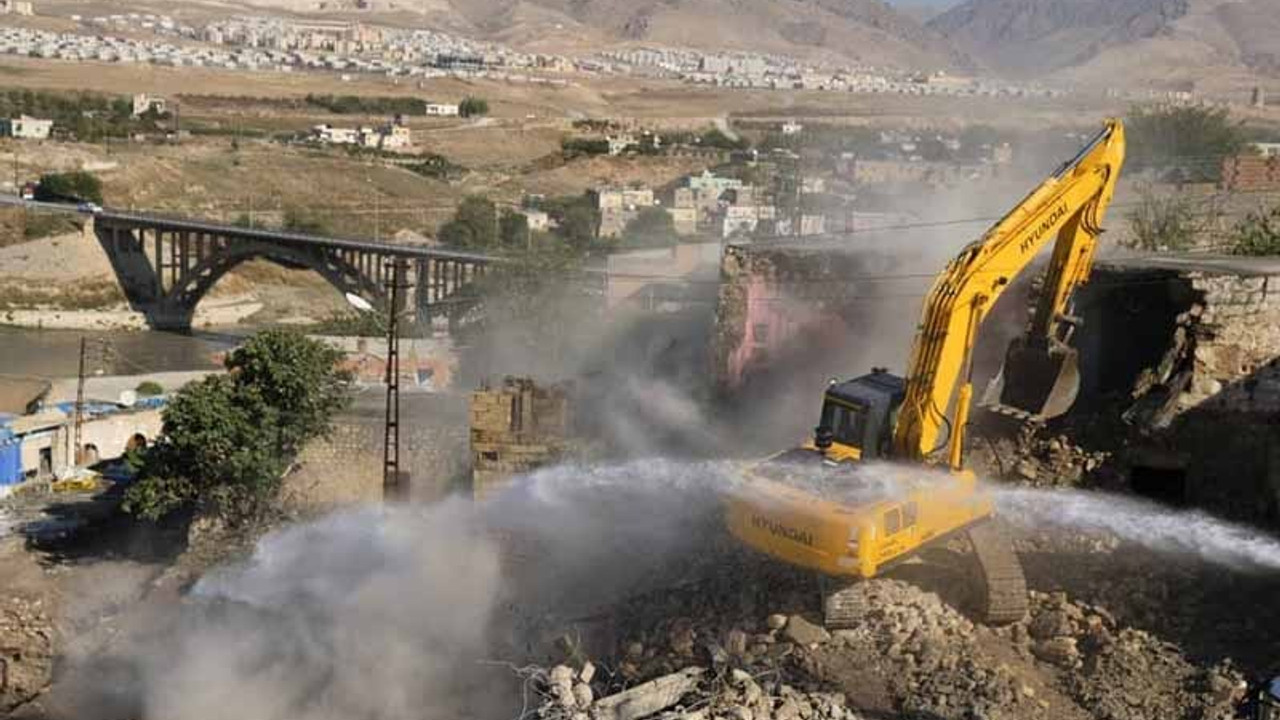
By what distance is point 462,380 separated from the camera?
31.7 meters

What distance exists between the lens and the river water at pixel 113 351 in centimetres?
4450

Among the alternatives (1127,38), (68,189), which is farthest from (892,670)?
(1127,38)

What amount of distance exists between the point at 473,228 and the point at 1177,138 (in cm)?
3657

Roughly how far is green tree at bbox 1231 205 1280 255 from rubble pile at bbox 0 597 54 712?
15.1 m

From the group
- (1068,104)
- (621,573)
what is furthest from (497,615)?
(1068,104)

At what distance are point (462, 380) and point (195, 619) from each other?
15.6 meters

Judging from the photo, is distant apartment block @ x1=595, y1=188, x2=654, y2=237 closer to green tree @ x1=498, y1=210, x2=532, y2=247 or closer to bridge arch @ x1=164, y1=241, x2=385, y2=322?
green tree @ x1=498, y1=210, x2=532, y2=247

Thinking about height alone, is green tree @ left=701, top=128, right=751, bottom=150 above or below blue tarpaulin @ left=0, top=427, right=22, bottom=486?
above

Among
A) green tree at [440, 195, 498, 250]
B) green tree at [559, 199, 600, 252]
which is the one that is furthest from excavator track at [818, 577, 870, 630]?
Result: green tree at [440, 195, 498, 250]

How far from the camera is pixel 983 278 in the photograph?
12.9 m

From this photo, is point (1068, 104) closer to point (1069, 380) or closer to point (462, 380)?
point (462, 380)

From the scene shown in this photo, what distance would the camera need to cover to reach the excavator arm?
1263 cm

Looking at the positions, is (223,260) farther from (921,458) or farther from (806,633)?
(806,633)

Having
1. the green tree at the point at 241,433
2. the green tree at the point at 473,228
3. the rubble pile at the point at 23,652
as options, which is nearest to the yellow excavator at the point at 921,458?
the rubble pile at the point at 23,652
